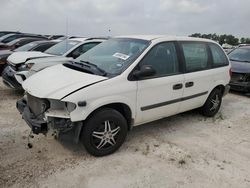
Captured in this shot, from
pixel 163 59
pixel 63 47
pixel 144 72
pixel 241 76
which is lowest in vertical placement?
pixel 241 76

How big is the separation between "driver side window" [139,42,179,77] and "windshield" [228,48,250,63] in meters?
5.38

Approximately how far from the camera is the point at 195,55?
212 inches

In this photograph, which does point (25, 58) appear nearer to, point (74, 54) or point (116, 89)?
point (74, 54)

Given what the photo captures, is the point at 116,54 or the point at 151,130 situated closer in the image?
the point at 116,54

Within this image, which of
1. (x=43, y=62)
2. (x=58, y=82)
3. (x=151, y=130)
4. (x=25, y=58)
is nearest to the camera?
(x=58, y=82)

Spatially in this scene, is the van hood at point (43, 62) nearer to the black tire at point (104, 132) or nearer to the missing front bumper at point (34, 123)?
the missing front bumper at point (34, 123)

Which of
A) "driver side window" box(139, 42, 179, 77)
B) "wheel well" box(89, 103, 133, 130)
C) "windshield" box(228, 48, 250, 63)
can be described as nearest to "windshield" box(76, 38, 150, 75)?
"driver side window" box(139, 42, 179, 77)

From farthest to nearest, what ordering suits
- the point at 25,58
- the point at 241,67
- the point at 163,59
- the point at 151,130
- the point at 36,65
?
the point at 241,67 → the point at 25,58 → the point at 36,65 → the point at 151,130 → the point at 163,59

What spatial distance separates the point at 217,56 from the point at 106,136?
10.7 feet

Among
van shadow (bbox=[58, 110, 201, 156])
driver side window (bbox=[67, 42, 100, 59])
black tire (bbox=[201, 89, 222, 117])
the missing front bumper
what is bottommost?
van shadow (bbox=[58, 110, 201, 156])

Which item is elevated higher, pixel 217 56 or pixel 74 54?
pixel 217 56

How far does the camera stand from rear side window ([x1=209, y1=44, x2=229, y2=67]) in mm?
5879

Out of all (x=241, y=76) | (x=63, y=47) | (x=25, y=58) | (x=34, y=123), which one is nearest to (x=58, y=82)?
(x=34, y=123)

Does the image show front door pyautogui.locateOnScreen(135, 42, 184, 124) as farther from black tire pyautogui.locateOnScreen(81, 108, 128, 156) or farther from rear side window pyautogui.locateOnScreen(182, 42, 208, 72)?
black tire pyautogui.locateOnScreen(81, 108, 128, 156)
